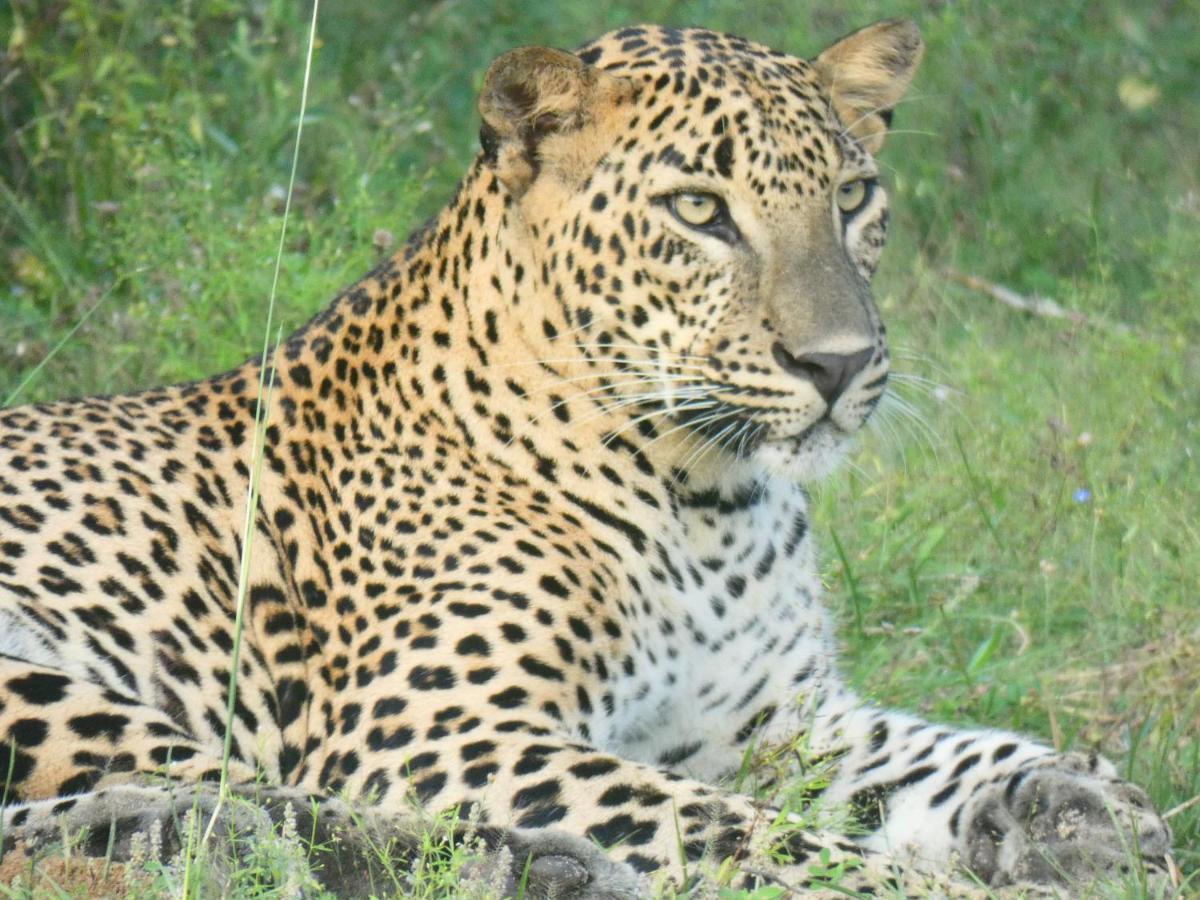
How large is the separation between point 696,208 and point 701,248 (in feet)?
0.37

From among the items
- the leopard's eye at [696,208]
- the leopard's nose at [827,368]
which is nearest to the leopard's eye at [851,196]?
the leopard's eye at [696,208]

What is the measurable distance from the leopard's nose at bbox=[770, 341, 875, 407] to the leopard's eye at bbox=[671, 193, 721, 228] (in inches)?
16.3

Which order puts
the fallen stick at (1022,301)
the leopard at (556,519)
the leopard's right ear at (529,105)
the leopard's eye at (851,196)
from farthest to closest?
the fallen stick at (1022,301)
the leopard's eye at (851,196)
the leopard's right ear at (529,105)
the leopard at (556,519)

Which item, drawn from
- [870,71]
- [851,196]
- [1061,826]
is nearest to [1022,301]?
[870,71]

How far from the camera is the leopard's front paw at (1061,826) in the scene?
5570mm

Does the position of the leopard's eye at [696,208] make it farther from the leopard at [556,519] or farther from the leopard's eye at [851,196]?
the leopard's eye at [851,196]

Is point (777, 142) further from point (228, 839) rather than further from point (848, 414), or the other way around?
point (228, 839)

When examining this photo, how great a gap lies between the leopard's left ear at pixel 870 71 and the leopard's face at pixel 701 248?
374 mm

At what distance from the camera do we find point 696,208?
5.81 meters

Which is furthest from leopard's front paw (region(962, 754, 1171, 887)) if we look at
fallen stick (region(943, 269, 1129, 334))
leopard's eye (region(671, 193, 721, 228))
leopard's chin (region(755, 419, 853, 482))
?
fallen stick (region(943, 269, 1129, 334))

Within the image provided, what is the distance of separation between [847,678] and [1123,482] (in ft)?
5.14

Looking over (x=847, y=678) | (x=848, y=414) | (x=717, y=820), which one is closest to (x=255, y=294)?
(x=847, y=678)

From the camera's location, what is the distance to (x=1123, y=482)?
7973mm

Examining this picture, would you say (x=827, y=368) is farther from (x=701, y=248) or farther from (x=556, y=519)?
(x=556, y=519)
